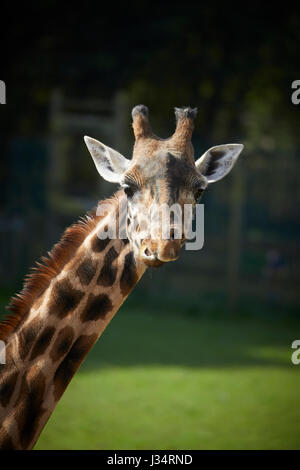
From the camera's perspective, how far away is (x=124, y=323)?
10211mm

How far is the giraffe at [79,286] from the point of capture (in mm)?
3191

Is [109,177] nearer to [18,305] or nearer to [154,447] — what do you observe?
[18,305]

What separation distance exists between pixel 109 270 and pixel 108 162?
0.68 m

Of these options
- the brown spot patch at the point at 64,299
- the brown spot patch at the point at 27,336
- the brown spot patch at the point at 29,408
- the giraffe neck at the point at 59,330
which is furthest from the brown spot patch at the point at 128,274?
the brown spot patch at the point at 29,408

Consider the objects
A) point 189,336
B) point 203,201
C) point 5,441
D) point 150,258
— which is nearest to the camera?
point 150,258

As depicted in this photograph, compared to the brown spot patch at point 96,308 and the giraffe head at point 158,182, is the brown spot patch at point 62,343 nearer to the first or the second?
the brown spot patch at point 96,308

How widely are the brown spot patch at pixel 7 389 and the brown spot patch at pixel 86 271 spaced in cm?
61

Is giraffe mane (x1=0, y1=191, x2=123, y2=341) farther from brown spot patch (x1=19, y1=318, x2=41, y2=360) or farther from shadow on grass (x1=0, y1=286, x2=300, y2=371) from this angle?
shadow on grass (x1=0, y1=286, x2=300, y2=371)

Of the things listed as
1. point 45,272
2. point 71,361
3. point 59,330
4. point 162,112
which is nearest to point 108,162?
point 45,272

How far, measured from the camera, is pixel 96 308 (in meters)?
3.36

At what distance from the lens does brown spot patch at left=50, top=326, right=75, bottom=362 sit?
326 centimetres

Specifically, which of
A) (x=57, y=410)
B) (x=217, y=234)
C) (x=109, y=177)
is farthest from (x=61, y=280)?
(x=217, y=234)

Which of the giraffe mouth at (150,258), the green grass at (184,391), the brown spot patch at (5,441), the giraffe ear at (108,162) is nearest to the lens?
the giraffe mouth at (150,258)

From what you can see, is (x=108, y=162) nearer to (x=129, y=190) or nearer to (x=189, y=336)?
(x=129, y=190)
